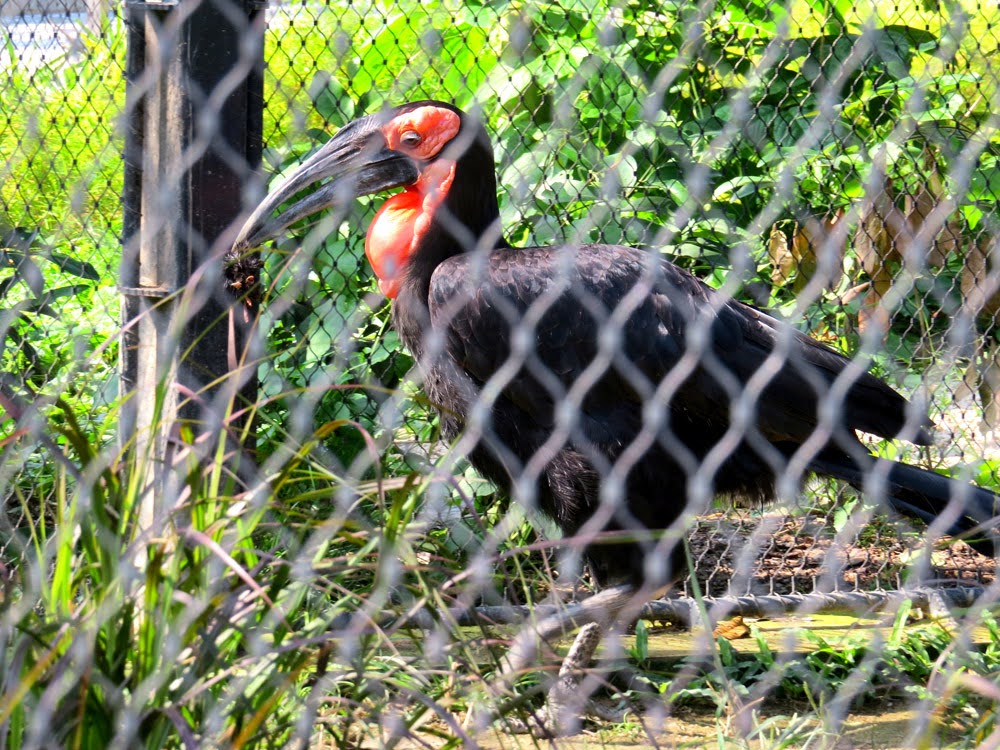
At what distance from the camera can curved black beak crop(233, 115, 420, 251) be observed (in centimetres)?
253

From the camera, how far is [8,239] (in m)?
2.62

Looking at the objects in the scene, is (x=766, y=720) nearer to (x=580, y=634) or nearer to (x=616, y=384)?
(x=580, y=634)

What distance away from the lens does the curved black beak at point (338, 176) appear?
2.53 m

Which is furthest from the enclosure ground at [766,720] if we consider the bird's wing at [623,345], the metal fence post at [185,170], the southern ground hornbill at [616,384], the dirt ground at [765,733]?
the metal fence post at [185,170]

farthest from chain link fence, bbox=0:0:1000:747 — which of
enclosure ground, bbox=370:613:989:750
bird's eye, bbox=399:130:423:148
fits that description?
bird's eye, bbox=399:130:423:148

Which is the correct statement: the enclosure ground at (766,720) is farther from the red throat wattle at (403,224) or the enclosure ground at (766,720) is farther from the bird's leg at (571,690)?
the red throat wattle at (403,224)

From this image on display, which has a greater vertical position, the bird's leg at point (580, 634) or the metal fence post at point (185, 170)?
the metal fence post at point (185, 170)

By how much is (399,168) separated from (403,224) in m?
0.15

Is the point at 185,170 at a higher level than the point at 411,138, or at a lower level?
higher

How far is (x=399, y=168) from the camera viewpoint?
3002 millimetres

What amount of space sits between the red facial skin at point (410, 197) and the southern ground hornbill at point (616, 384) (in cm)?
2

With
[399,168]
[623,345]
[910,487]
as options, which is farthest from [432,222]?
[910,487]

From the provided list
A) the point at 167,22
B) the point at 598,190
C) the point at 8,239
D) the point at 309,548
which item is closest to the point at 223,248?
the point at 309,548

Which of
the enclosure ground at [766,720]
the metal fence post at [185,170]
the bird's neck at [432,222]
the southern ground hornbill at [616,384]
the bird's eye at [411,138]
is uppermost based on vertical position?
the metal fence post at [185,170]
